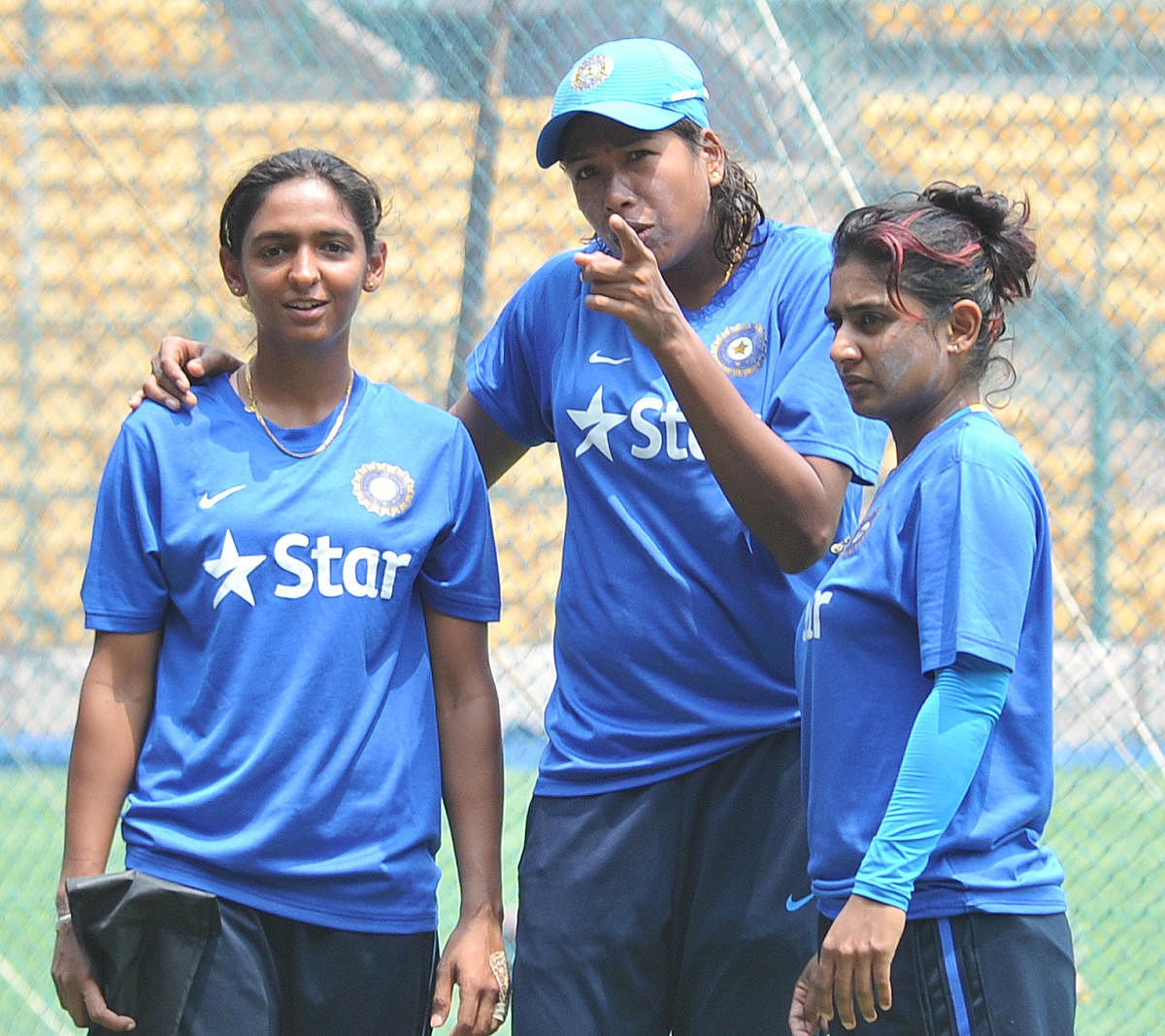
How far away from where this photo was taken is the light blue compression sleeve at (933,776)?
1892mm

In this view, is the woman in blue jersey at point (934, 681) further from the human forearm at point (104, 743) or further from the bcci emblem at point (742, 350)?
the human forearm at point (104, 743)

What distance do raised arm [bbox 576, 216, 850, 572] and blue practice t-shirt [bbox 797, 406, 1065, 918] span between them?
0.15 metres

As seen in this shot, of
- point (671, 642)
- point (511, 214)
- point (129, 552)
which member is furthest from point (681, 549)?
point (511, 214)

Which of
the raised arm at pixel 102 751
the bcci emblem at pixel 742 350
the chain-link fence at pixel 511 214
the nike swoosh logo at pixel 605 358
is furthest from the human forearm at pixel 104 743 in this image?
the chain-link fence at pixel 511 214

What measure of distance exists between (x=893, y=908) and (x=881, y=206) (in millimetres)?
900

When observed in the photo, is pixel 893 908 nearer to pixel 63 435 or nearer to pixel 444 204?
pixel 444 204

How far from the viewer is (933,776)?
1891mm

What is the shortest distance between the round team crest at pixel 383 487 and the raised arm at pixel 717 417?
1.21 ft

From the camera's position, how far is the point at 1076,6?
172 inches

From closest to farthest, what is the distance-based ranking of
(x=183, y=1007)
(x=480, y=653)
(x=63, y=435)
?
(x=183, y=1007), (x=480, y=653), (x=63, y=435)

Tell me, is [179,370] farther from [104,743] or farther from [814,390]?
[814,390]

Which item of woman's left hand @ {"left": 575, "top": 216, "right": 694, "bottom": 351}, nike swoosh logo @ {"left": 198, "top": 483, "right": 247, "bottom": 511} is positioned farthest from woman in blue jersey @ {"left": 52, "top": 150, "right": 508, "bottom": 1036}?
woman's left hand @ {"left": 575, "top": 216, "right": 694, "bottom": 351}

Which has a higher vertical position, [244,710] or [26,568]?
[26,568]

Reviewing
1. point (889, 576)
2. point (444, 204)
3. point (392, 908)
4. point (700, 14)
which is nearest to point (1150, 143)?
point (700, 14)
